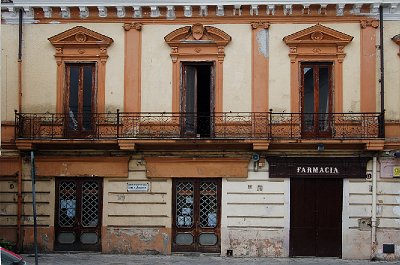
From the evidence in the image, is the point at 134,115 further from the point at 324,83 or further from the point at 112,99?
the point at 324,83

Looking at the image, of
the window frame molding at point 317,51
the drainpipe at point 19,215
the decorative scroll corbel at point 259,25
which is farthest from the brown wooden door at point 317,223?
the drainpipe at point 19,215

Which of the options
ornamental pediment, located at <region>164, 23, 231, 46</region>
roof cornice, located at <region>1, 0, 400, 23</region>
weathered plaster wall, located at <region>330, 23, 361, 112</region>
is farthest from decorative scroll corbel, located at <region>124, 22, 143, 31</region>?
weathered plaster wall, located at <region>330, 23, 361, 112</region>

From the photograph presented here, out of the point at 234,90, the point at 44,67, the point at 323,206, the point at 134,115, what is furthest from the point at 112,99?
the point at 323,206

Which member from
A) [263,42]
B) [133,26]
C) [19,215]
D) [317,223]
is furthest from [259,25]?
[19,215]

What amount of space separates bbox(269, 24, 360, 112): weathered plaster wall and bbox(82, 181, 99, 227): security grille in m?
5.95

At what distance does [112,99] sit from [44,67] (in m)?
2.34

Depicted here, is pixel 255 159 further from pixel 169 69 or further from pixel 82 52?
pixel 82 52

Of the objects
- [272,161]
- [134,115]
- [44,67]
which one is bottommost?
[272,161]

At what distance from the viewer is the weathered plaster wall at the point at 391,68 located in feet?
66.7

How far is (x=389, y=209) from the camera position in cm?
2023

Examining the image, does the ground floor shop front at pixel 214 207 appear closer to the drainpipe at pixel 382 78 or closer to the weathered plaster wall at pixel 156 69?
the drainpipe at pixel 382 78

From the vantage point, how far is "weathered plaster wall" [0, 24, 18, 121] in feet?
69.5

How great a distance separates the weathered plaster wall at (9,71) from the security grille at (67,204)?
2.68 m

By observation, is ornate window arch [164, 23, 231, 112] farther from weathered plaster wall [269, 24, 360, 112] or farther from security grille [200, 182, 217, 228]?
security grille [200, 182, 217, 228]
